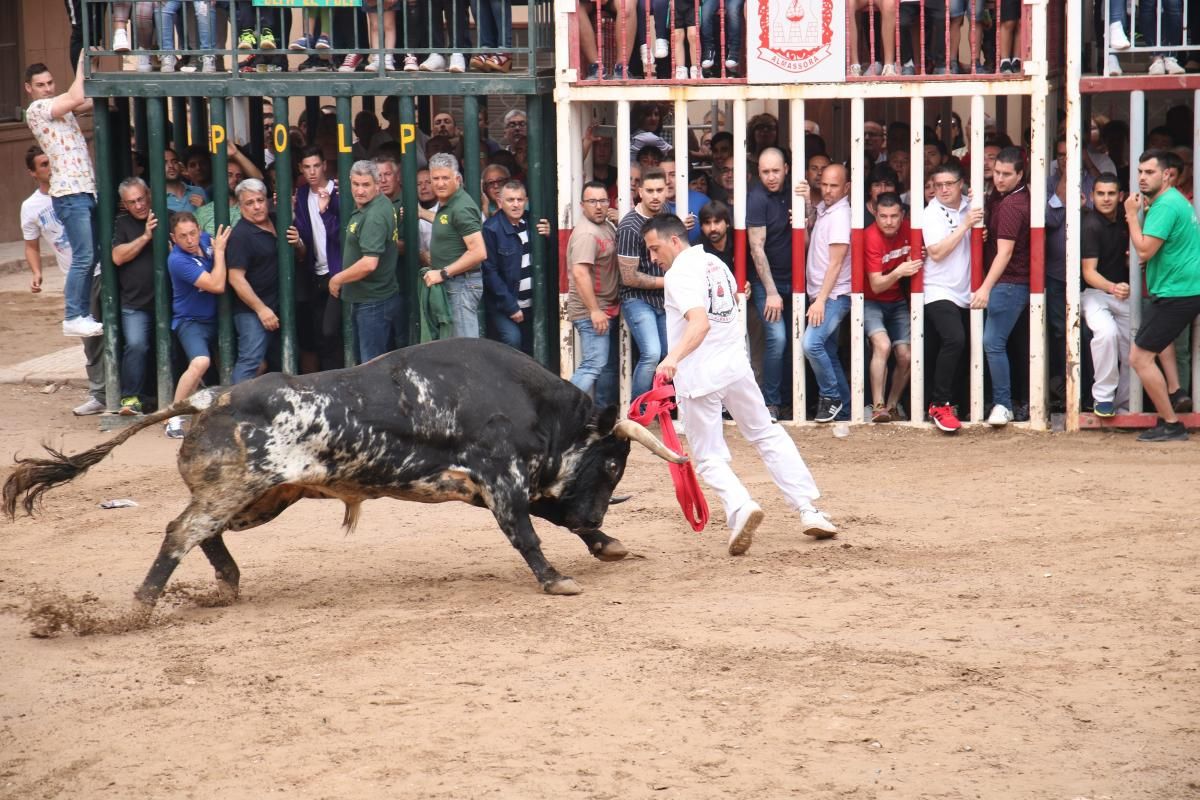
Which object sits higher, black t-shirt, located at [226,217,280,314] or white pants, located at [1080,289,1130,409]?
black t-shirt, located at [226,217,280,314]

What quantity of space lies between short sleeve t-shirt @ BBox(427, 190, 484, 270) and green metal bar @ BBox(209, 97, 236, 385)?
5.43 ft

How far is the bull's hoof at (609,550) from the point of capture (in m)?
8.85

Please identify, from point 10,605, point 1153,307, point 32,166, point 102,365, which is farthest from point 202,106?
point 1153,307

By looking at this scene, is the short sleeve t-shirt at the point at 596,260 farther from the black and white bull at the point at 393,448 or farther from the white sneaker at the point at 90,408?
the white sneaker at the point at 90,408

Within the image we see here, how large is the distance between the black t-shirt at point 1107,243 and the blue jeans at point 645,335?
3.02 metres

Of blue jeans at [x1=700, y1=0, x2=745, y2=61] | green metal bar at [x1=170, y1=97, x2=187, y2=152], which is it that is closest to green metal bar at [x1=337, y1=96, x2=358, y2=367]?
green metal bar at [x1=170, y1=97, x2=187, y2=152]

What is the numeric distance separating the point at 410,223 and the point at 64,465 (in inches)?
190

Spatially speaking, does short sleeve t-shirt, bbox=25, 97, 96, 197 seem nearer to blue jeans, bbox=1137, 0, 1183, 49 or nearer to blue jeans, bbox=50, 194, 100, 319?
blue jeans, bbox=50, 194, 100, 319

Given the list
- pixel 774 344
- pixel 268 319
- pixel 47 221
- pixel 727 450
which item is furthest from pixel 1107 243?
pixel 47 221

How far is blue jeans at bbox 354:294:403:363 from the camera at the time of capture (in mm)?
12508

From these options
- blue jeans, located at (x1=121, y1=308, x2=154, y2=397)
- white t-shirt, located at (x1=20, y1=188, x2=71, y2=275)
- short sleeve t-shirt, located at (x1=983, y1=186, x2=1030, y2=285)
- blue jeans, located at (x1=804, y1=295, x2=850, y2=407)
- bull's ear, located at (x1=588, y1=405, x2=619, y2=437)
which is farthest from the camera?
white t-shirt, located at (x1=20, y1=188, x2=71, y2=275)

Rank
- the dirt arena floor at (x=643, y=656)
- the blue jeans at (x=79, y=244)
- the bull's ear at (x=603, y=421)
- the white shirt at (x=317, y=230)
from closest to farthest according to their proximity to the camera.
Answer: the dirt arena floor at (x=643, y=656)
the bull's ear at (x=603, y=421)
the white shirt at (x=317, y=230)
the blue jeans at (x=79, y=244)

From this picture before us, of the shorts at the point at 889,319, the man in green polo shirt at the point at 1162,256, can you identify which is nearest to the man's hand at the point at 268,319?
the shorts at the point at 889,319

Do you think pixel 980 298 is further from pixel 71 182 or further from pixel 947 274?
pixel 71 182
